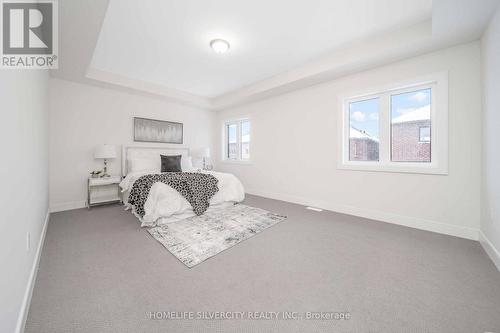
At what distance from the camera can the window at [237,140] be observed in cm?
544

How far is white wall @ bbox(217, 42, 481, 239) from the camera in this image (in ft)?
7.91

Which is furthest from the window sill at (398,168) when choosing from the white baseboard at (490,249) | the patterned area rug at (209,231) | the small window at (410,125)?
the patterned area rug at (209,231)

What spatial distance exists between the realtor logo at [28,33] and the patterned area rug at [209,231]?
1867mm

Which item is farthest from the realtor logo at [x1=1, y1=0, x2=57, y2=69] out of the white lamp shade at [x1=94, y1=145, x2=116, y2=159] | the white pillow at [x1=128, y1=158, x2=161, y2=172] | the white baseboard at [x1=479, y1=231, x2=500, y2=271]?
the white baseboard at [x1=479, y1=231, x2=500, y2=271]

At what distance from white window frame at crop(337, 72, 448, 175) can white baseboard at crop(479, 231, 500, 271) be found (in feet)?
2.65

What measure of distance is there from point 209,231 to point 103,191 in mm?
2776

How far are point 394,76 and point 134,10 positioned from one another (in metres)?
3.56

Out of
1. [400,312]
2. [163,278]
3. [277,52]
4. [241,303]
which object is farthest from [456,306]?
[277,52]

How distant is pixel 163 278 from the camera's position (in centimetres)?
161

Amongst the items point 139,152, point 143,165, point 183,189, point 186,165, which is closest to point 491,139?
point 183,189

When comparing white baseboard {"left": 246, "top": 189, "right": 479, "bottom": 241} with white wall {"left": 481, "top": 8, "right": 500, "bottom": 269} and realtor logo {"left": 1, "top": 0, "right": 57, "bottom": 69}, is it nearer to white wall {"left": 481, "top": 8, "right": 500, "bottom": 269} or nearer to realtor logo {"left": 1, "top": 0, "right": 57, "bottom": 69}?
white wall {"left": 481, "top": 8, "right": 500, "bottom": 269}

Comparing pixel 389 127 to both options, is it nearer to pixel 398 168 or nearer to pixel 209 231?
pixel 398 168

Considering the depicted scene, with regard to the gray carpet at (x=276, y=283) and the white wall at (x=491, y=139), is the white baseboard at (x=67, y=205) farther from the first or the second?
the white wall at (x=491, y=139)

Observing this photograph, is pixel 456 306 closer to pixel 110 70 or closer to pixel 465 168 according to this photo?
pixel 465 168
